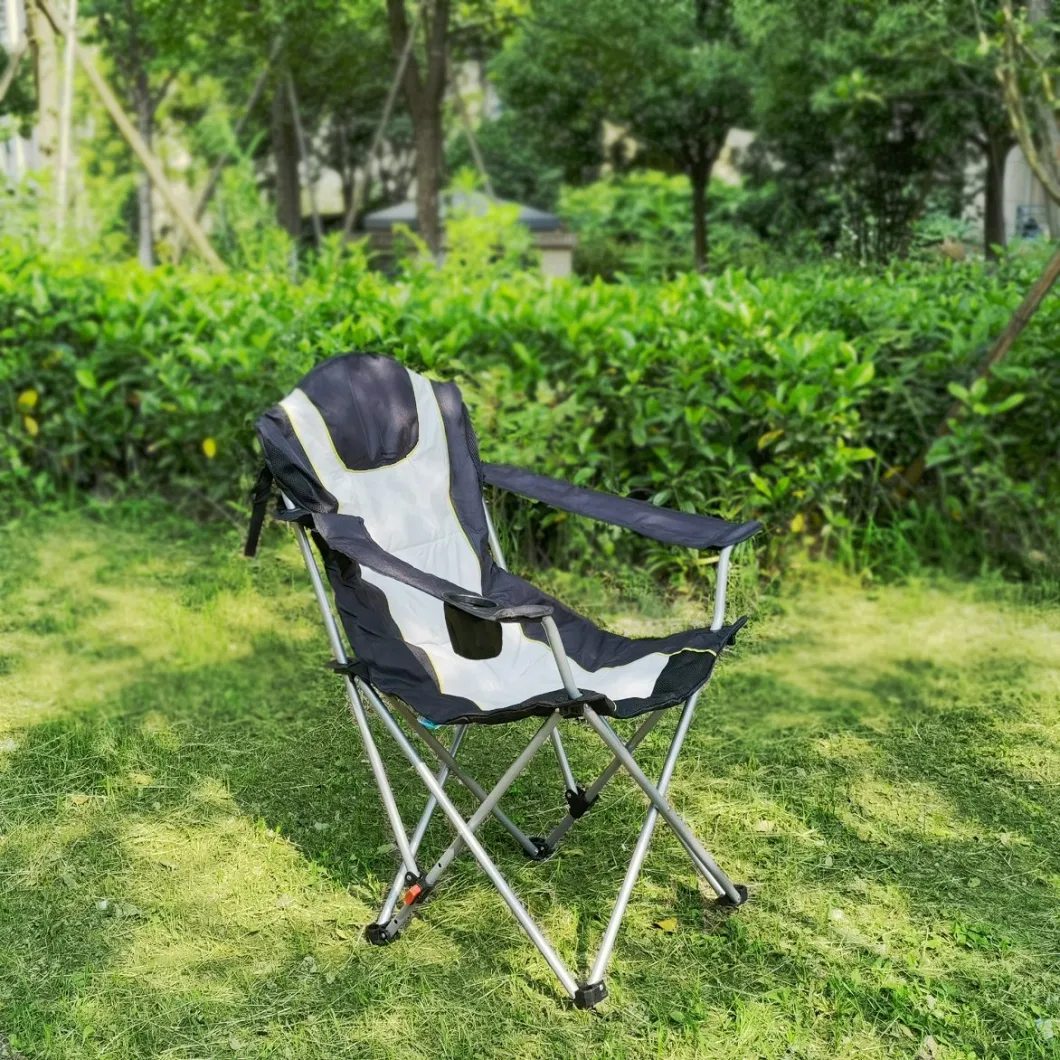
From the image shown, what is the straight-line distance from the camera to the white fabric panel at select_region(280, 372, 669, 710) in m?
2.65

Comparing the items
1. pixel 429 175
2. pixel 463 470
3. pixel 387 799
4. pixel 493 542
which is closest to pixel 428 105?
pixel 429 175

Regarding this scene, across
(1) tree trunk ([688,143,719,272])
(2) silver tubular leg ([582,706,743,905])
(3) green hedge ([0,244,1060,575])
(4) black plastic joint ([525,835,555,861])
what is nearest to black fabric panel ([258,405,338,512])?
(2) silver tubular leg ([582,706,743,905])

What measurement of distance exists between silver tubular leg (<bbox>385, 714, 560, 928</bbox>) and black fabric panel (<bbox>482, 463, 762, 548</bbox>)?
1.63 feet

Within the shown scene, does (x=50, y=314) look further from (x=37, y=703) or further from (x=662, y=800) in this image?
(x=662, y=800)

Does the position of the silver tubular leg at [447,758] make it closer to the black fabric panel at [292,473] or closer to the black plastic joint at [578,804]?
the black plastic joint at [578,804]

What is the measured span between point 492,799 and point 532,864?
21.0 inches

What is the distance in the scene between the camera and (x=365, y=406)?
297cm

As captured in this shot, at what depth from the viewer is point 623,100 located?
14.8 m

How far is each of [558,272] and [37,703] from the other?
12077mm

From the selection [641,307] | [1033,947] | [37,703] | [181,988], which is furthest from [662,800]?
[641,307]

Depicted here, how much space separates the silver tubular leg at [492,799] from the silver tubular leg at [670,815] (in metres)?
0.08

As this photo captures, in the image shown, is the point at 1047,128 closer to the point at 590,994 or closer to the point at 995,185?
the point at 590,994

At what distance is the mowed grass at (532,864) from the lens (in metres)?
2.23

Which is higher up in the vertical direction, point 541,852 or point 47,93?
point 47,93
